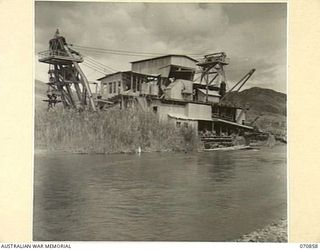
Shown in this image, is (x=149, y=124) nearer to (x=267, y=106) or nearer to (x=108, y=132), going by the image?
(x=108, y=132)

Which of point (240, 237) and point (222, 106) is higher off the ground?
point (222, 106)

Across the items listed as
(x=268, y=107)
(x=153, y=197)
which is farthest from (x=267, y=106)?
(x=153, y=197)

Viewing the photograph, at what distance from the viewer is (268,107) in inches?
103

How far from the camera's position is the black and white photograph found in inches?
103

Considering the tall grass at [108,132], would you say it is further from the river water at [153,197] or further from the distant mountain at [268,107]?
the distant mountain at [268,107]

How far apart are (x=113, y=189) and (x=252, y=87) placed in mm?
990

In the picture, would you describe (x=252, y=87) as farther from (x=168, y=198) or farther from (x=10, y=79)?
(x=10, y=79)

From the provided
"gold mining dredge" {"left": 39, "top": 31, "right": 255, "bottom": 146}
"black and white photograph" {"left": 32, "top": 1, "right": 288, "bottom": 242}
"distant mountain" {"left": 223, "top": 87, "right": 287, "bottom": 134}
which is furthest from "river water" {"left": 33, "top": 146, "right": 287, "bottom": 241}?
"gold mining dredge" {"left": 39, "top": 31, "right": 255, "bottom": 146}

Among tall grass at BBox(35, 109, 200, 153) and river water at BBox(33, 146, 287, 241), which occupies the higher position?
tall grass at BBox(35, 109, 200, 153)

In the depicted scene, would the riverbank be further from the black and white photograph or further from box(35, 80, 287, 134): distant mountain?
box(35, 80, 287, 134): distant mountain

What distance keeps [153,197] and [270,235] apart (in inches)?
27.0

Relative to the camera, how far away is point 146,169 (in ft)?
8.89

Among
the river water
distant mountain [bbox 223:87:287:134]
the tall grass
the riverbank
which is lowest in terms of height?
the riverbank

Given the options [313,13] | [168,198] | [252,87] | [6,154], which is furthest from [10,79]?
[313,13]
